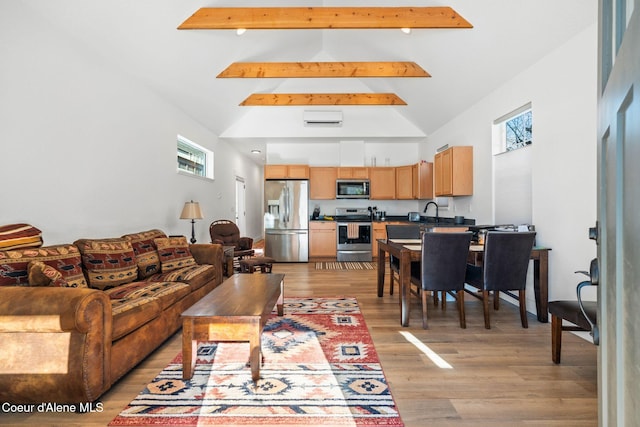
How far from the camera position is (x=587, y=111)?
282 cm

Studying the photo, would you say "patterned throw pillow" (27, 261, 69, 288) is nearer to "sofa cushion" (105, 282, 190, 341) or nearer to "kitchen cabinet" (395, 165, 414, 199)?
"sofa cushion" (105, 282, 190, 341)

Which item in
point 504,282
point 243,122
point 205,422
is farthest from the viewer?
point 243,122

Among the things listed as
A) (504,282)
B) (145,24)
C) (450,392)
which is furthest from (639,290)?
(145,24)

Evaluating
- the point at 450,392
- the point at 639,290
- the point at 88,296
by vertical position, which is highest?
the point at 639,290

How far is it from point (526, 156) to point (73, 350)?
435 cm

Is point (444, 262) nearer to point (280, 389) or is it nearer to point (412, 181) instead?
point (280, 389)

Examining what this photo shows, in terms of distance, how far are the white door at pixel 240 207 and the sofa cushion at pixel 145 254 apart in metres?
4.95

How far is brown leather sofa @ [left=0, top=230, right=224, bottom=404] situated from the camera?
173cm

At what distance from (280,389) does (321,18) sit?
357 cm

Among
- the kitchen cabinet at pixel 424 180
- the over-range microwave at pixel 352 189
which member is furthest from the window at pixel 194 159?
the kitchen cabinet at pixel 424 180

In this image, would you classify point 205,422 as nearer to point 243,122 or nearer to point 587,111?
point 587,111

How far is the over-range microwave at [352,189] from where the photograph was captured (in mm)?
7180

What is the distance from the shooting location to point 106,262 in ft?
9.18

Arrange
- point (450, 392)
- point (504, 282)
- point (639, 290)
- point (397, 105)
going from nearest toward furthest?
point (639, 290) < point (450, 392) < point (504, 282) < point (397, 105)
